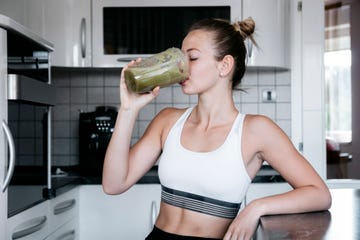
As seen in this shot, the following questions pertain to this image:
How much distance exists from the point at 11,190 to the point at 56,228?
537 mm

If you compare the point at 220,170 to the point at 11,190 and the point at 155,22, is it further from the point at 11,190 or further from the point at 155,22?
the point at 155,22

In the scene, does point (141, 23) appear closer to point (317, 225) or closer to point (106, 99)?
point (106, 99)

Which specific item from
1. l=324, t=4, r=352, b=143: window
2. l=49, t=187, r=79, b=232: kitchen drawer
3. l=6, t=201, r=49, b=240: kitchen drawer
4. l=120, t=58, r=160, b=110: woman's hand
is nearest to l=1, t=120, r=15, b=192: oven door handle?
l=6, t=201, r=49, b=240: kitchen drawer

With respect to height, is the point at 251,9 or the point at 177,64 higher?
the point at 251,9

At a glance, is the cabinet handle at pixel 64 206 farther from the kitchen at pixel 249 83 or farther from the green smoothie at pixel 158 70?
the green smoothie at pixel 158 70

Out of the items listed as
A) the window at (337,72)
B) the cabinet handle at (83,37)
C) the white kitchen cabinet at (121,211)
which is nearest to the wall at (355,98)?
the window at (337,72)

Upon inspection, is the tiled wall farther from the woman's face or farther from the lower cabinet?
the woman's face

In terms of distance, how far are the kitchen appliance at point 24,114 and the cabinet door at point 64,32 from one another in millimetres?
670

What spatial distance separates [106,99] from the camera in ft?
9.34

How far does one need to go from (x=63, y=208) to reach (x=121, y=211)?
35 centimetres

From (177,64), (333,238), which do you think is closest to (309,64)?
(177,64)

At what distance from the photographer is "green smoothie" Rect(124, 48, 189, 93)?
Answer: 106cm

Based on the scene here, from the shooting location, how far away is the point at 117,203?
7.66 ft

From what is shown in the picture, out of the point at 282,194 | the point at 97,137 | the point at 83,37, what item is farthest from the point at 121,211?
the point at 282,194
